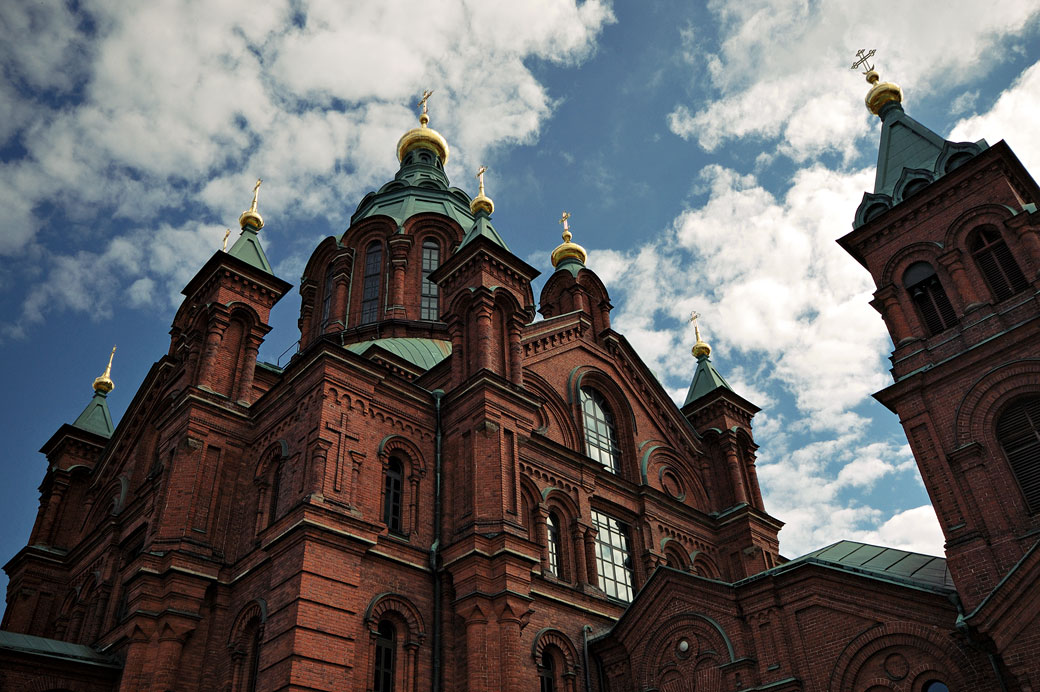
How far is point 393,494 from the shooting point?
1812 cm

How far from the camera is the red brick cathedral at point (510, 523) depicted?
15.0 metres

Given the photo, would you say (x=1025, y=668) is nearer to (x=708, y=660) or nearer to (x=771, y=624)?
(x=771, y=624)

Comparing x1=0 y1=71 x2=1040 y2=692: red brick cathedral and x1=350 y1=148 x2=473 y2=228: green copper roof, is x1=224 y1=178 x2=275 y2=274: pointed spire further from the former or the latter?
x1=350 y1=148 x2=473 y2=228: green copper roof

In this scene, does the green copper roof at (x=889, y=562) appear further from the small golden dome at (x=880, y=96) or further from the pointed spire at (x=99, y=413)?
the pointed spire at (x=99, y=413)

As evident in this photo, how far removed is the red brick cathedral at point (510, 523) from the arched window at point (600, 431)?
117 millimetres

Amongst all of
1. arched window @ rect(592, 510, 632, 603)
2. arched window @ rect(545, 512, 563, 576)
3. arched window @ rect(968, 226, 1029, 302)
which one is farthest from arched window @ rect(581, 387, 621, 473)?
arched window @ rect(968, 226, 1029, 302)

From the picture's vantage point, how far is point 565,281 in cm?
2769

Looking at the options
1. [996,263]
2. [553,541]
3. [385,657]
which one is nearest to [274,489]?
[385,657]

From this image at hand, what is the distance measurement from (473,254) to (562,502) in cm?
673

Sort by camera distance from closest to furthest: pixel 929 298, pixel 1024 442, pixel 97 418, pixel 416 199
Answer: pixel 1024 442, pixel 929 298, pixel 97 418, pixel 416 199

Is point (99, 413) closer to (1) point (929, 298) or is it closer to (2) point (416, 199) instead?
(2) point (416, 199)

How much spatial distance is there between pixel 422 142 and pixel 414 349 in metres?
15.6

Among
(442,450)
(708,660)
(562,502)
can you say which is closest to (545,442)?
(562,502)

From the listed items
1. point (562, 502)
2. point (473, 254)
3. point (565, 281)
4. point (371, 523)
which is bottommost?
point (371, 523)
